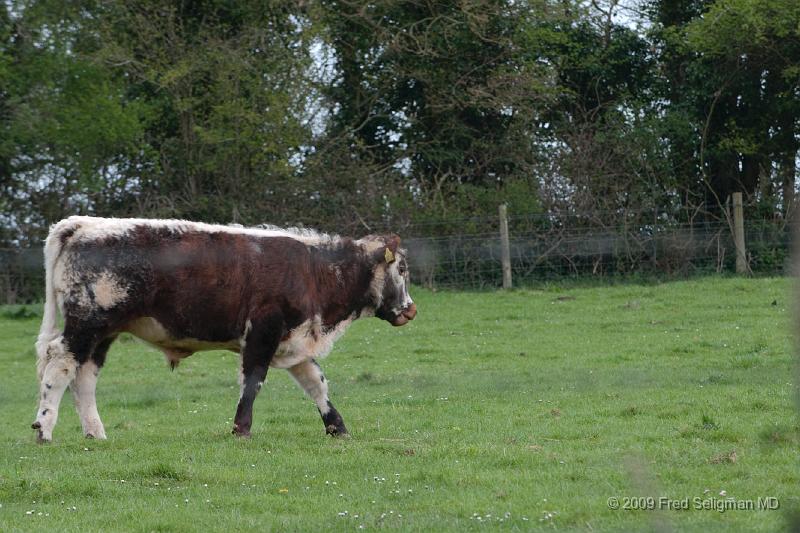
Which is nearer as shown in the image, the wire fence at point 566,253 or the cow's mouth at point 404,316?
the cow's mouth at point 404,316

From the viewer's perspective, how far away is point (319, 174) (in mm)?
28766

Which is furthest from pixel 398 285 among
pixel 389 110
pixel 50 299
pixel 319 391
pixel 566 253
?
pixel 389 110

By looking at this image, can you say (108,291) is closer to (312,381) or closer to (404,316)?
(312,381)

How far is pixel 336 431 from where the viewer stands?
10695 millimetres

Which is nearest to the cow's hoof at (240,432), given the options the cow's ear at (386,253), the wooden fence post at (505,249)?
the cow's ear at (386,253)

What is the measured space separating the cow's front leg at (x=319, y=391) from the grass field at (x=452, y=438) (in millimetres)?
291

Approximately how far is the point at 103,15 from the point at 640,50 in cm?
1432

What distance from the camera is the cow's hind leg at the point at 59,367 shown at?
10219mm

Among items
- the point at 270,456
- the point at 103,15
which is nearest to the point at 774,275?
the point at 103,15

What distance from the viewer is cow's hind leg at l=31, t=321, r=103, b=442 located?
1022 cm

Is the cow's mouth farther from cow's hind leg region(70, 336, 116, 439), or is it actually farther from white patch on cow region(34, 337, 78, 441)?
white patch on cow region(34, 337, 78, 441)

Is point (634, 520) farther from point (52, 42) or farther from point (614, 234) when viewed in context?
point (52, 42)

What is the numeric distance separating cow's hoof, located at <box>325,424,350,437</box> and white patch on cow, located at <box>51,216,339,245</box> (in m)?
1.93

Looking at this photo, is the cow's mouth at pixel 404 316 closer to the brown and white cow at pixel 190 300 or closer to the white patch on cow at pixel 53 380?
the brown and white cow at pixel 190 300
